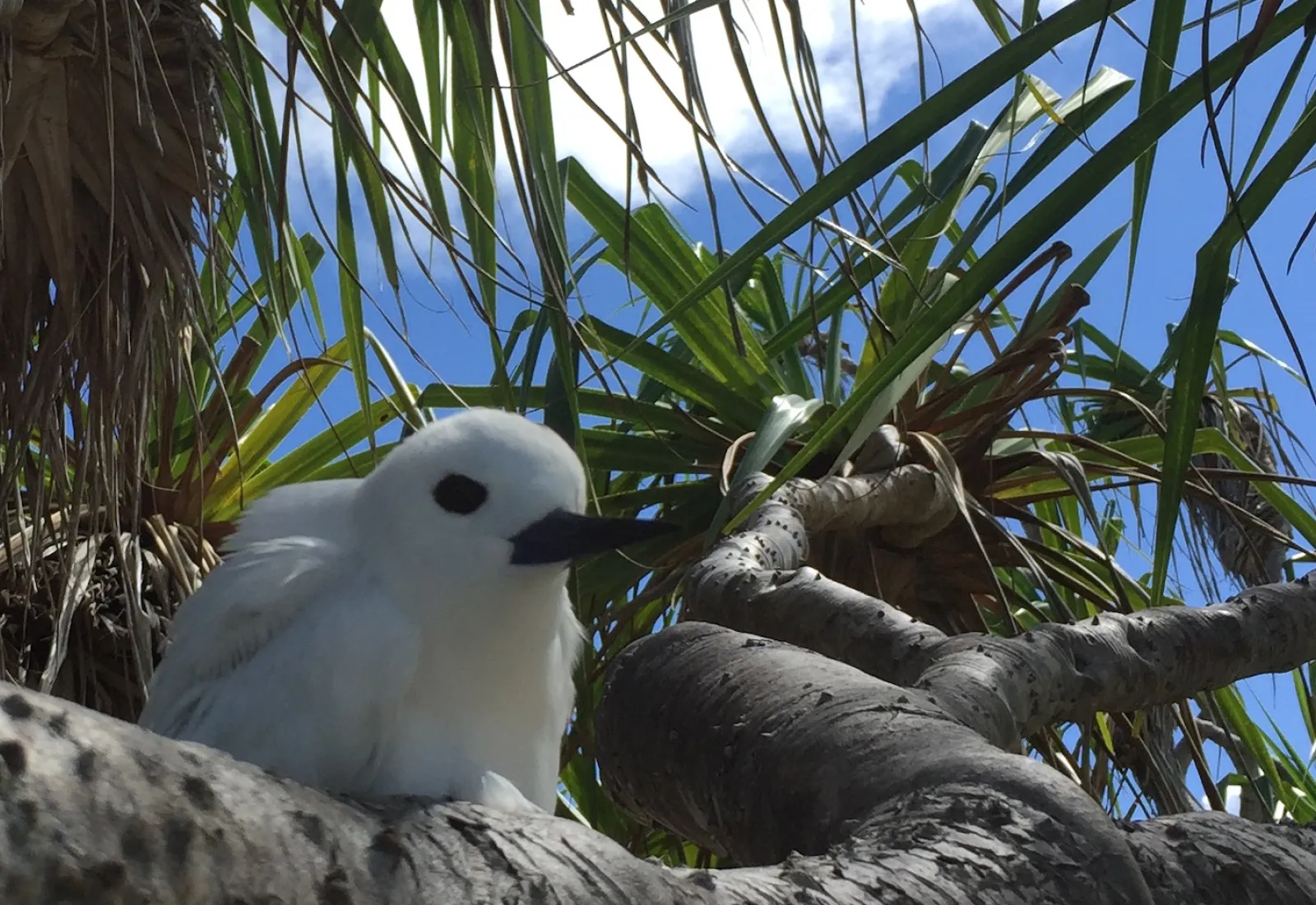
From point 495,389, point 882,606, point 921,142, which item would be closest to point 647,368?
point 495,389

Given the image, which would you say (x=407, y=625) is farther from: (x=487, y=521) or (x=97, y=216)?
(x=97, y=216)

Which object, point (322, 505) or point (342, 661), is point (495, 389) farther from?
point (342, 661)

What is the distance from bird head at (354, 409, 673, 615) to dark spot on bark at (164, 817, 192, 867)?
456mm

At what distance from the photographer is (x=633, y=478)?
1783mm

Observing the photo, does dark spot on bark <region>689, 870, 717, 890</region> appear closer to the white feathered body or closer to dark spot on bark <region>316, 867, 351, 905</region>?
dark spot on bark <region>316, 867, 351, 905</region>

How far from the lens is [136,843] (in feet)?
0.98

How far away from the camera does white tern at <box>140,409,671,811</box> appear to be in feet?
2.36

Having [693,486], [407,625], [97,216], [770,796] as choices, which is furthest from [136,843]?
[693,486]

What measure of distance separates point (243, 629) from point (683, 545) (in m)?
0.78

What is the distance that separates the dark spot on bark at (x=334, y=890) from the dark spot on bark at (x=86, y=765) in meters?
0.07

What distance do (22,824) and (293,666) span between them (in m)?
0.46

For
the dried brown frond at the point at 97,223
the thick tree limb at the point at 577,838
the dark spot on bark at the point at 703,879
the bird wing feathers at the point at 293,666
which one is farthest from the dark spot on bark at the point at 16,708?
the dried brown frond at the point at 97,223

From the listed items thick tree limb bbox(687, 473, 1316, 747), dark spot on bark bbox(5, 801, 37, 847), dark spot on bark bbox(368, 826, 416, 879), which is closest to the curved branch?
thick tree limb bbox(687, 473, 1316, 747)

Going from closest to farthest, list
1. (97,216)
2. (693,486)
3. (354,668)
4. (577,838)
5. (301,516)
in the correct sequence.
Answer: (577,838)
(354,668)
(301,516)
(97,216)
(693,486)
